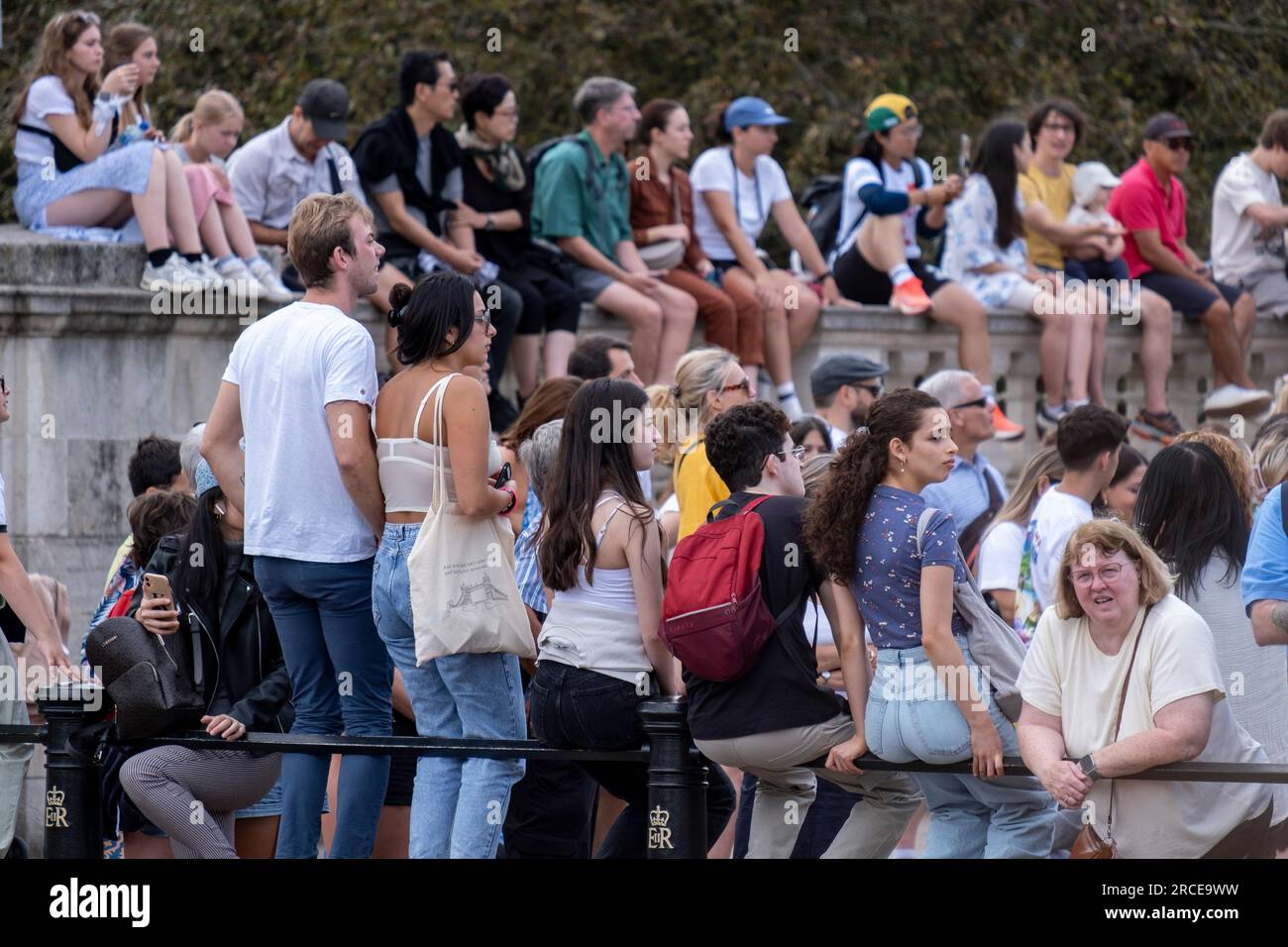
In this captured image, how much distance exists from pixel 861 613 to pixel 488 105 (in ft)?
17.4

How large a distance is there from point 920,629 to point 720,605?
54 centimetres

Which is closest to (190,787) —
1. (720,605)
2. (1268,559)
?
(720,605)

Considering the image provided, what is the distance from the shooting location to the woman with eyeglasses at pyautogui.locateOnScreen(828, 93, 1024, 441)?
37.5 ft


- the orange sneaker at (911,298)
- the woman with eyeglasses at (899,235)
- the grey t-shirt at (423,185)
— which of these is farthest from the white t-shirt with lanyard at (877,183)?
the grey t-shirt at (423,185)

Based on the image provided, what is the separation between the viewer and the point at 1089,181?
1180 cm

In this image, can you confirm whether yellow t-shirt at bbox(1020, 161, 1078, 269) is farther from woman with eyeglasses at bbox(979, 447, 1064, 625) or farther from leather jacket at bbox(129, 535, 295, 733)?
leather jacket at bbox(129, 535, 295, 733)

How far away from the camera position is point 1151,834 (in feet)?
18.5

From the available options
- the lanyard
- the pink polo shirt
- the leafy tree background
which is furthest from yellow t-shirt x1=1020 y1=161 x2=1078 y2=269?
the leafy tree background

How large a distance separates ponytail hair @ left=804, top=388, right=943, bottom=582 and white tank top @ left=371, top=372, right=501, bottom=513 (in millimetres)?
1019

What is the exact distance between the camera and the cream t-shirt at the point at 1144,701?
554cm

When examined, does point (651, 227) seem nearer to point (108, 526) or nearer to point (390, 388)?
point (108, 526)

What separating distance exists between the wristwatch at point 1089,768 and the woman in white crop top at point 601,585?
44.4 inches

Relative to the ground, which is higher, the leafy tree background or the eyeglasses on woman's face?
the leafy tree background

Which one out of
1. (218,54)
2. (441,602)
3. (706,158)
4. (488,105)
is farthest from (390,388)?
(218,54)
